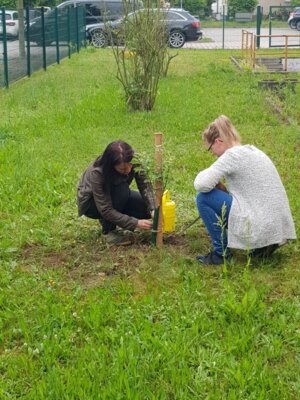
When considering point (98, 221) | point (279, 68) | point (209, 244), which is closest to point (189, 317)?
point (209, 244)

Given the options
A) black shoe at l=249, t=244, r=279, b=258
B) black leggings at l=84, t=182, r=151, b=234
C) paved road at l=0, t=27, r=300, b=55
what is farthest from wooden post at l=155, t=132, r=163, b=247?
paved road at l=0, t=27, r=300, b=55

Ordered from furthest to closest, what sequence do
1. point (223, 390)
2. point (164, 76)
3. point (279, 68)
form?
1. point (279, 68)
2. point (164, 76)
3. point (223, 390)

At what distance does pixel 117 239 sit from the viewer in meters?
5.29

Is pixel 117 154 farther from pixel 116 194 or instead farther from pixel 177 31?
pixel 177 31

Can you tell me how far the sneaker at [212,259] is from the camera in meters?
4.78

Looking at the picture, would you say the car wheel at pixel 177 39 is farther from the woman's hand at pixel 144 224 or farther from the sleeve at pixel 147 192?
the woman's hand at pixel 144 224

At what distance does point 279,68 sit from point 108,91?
295 inches

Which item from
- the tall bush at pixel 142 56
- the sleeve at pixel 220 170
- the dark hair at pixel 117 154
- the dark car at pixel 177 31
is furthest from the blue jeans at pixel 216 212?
the dark car at pixel 177 31

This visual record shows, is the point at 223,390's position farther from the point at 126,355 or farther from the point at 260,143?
the point at 260,143

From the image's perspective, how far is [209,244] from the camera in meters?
5.27

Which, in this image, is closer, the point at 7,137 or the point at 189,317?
the point at 189,317

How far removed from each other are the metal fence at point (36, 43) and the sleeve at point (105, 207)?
973 centimetres

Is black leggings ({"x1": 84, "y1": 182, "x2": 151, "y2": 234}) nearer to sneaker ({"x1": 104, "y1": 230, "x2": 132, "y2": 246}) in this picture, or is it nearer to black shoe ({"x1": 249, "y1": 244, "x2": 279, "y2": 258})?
sneaker ({"x1": 104, "y1": 230, "x2": 132, "y2": 246})

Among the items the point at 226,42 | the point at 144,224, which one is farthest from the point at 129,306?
the point at 226,42
